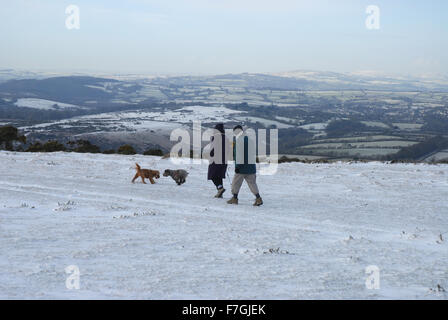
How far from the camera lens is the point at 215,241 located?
8.01 m

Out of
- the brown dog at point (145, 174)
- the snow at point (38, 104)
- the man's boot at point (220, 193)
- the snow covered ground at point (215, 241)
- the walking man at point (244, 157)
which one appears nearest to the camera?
the snow covered ground at point (215, 241)

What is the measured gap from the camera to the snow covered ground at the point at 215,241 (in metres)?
5.67

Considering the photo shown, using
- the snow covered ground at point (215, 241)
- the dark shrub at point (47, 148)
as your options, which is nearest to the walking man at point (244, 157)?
the snow covered ground at point (215, 241)

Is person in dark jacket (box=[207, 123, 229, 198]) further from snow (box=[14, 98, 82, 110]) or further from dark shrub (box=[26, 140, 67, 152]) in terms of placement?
snow (box=[14, 98, 82, 110])

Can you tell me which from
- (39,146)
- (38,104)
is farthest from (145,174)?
(38,104)

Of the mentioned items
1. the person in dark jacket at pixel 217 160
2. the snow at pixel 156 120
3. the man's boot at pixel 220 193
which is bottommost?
the snow at pixel 156 120

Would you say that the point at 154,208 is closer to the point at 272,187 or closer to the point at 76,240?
the point at 76,240

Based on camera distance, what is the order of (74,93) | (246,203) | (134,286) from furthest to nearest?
(74,93) → (246,203) → (134,286)

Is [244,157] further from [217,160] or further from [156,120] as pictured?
[156,120]

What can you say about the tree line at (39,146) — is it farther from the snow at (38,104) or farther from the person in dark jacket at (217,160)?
the snow at (38,104)

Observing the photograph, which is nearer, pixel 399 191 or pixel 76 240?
pixel 76 240

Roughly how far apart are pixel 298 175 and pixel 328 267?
1366 cm
